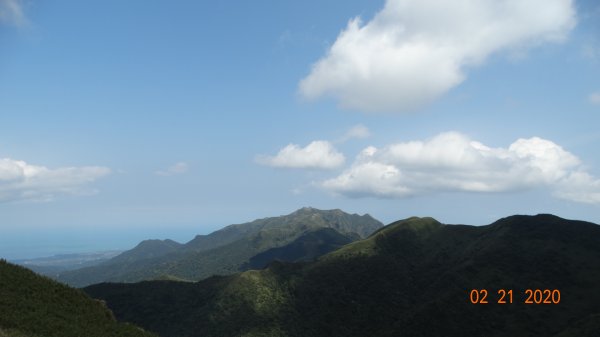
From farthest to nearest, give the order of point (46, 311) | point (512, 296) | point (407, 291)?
point (407, 291)
point (512, 296)
point (46, 311)

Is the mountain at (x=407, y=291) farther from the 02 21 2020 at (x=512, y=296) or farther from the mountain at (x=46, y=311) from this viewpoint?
the mountain at (x=46, y=311)

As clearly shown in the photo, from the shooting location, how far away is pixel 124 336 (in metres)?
41.2

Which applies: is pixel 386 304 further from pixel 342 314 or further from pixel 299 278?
pixel 299 278

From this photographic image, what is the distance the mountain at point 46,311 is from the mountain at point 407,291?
3127 inches

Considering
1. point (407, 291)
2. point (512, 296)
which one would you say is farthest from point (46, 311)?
point (407, 291)

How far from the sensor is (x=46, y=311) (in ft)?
129

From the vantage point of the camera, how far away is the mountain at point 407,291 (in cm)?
10375

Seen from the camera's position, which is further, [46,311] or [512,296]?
[512,296]

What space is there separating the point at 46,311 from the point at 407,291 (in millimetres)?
122965

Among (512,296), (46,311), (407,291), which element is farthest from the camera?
(407,291)

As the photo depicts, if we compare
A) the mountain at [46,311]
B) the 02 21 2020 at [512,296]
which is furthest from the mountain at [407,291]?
the mountain at [46,311]

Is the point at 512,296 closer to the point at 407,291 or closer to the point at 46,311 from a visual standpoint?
the point at 407,291

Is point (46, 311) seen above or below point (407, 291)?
above

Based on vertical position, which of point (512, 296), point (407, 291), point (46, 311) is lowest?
point (407, 291)
